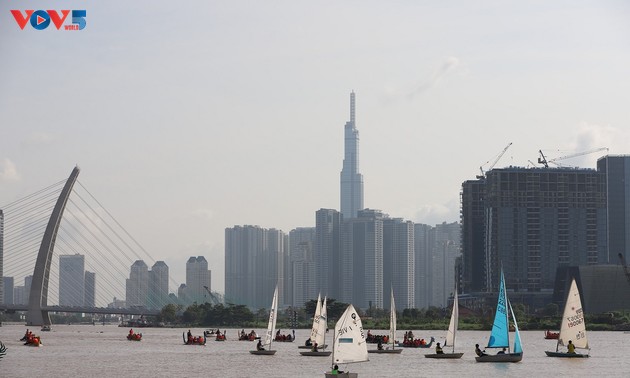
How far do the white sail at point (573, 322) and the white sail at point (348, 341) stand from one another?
1126 inches

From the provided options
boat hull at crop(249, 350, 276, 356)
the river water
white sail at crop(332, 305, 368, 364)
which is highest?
white sail at crop(332, 305, 368, 364)

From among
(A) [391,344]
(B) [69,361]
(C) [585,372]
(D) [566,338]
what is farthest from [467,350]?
(B) [69,361]

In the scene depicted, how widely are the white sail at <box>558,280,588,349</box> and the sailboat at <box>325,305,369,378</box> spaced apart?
28754mm

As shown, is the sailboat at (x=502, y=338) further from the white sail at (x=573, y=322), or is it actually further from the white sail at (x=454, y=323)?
the white sail at (x=573, y=322)

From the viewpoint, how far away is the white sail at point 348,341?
90.2m

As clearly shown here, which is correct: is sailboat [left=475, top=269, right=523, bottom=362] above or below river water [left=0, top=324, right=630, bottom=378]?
above

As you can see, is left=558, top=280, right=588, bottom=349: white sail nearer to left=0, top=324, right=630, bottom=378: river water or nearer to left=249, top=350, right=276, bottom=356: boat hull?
left=0, top=324, right=630, bottom=378: river water

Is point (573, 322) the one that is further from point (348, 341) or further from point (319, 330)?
point (348, 341)

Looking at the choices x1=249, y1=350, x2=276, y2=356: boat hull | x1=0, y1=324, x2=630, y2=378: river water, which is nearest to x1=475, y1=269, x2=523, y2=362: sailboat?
x1=0, y1=324, x2=630, y2=378: river water

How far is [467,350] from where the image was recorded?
142 m

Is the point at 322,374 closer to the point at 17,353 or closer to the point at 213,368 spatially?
the point at 213,368

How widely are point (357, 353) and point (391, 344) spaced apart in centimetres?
4247

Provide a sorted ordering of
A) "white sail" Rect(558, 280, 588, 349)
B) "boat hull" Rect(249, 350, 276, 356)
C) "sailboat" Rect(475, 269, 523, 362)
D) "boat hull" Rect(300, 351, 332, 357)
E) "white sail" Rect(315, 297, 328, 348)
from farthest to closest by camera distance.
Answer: "boat hull" Rect(249, 350, 276, 356)
"boat hull" Rect(300, 351, 332, 357)
"white sail" Rect(315, 297, 328, 348)
"white sail" Rect(558, 280, 588, 349)
"sailboat" Rect(475, 269, 523, 362)

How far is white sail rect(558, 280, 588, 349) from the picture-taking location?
114 m
